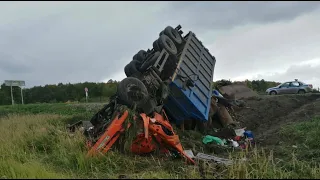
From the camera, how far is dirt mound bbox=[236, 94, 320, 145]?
9812 mm

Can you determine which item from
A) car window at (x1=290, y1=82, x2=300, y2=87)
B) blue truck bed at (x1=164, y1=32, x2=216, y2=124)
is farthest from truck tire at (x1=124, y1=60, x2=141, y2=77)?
car window at (x1=290, y1=82, x2=300, y2=87)

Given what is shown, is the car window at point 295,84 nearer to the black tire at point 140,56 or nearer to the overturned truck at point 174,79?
the overturned truck at point 174,79

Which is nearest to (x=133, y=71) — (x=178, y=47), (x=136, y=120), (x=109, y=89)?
(x=178, y=47)

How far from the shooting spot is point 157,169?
562 cm

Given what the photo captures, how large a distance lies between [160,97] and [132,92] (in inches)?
40.8

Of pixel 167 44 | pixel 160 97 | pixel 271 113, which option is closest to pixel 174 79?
pixel 160 97

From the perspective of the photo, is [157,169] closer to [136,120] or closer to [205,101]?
[136,120]

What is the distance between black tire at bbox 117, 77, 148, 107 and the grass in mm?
1050

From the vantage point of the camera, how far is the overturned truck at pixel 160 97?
256 inches

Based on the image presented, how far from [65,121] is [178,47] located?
13.7 feet

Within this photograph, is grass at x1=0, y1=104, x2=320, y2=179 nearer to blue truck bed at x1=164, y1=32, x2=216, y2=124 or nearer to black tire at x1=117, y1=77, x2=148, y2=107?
black tire at x1=117, y1=77, x2=148, y2=107

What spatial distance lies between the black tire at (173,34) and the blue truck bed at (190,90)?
0.81 ft

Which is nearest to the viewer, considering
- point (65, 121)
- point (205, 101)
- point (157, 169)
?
point (157, 169)

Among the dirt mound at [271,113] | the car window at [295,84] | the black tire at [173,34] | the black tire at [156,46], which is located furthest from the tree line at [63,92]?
the black tire at [156,46]
